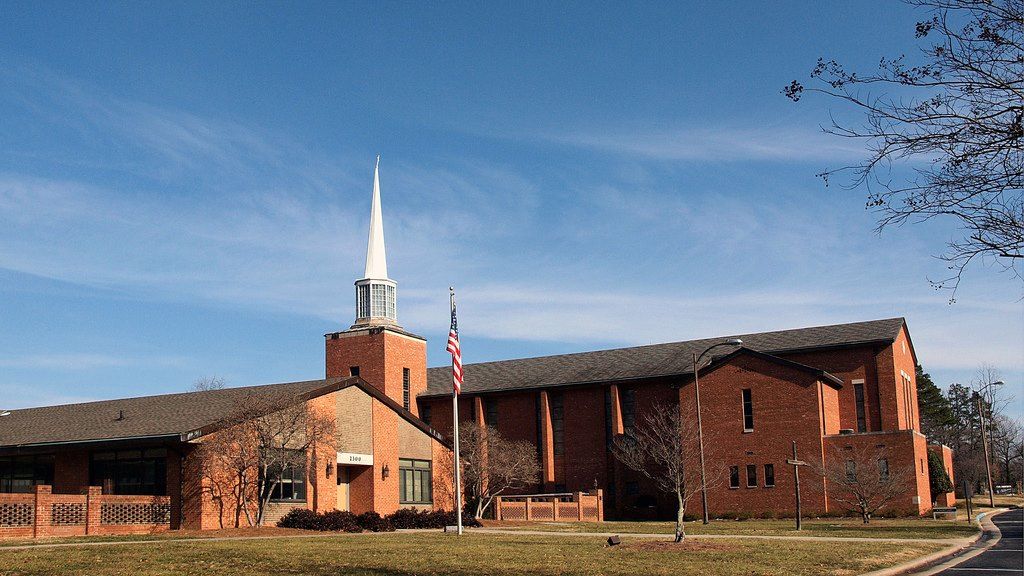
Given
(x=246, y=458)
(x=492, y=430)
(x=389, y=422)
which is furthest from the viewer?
(x=492, y=430)

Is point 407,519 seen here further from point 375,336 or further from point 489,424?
point 489,424

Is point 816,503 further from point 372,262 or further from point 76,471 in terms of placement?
point 76,471

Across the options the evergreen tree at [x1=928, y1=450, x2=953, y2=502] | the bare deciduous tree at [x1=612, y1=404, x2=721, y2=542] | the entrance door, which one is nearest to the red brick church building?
the entrance door

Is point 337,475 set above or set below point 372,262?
below

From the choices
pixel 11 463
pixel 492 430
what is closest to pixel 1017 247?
pixel 11 463

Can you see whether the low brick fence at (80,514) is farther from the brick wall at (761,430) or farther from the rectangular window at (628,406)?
the rectangular window at (628,406)

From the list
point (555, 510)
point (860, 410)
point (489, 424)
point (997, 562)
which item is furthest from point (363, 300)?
point (997, 562)

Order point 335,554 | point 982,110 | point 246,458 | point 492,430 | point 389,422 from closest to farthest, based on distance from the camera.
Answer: point 982,110, point 335,554, point 246,458, point 389,422, point 492,430

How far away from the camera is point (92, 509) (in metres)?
33.0

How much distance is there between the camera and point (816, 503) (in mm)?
49375

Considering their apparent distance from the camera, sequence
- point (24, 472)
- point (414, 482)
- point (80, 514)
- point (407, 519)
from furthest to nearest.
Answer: point (414, 482), point (407, 519), point (24, 472), point (80, 514)

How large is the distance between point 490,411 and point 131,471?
28.4 meters

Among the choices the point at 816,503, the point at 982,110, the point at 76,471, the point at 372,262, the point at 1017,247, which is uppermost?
the point at 372,262

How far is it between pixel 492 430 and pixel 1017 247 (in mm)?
45966
